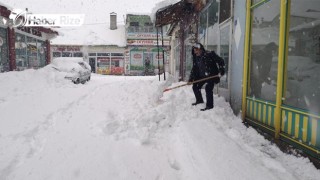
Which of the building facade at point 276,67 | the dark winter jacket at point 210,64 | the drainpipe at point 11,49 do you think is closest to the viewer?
the building facade at point 276,67

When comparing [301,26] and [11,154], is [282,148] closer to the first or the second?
[301,26]

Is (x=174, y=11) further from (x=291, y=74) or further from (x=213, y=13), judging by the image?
(x=291, y=74)

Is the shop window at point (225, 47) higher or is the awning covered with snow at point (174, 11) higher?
the awning covered with snow at point (174, 11)

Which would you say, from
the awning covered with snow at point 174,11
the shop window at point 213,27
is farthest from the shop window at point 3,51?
the shop window at point 213,27

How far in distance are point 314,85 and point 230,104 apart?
2.57 meters

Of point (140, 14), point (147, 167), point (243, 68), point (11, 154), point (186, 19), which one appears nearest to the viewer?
point (147, 167)

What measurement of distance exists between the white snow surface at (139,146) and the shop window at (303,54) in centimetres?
97

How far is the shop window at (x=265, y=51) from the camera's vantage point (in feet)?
16.5

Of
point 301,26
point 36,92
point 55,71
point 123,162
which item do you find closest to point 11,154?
point 123,162

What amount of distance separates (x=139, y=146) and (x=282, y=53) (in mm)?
2730

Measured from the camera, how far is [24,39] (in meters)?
17.5

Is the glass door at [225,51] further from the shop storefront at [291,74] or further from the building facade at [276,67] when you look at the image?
the shop storefront at [291,74]
